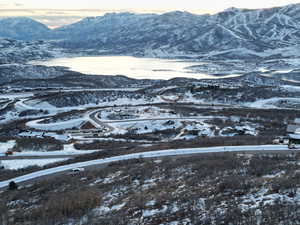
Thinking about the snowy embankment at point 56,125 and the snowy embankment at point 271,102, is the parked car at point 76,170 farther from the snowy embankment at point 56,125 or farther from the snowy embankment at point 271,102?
the snowy embankment at point 271,102

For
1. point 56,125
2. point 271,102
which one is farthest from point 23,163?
point 271,102

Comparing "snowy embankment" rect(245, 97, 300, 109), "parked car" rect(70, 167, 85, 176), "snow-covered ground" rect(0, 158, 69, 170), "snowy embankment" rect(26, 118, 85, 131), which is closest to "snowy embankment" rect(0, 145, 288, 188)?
"parked car" rect(70, 167, 85, 176)

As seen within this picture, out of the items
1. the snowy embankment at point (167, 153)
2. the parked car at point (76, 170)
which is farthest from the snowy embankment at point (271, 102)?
the parked car at point (76, 170)

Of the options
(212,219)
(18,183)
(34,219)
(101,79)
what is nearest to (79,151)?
(18,183)

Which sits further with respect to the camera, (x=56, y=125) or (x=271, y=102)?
(x=271, y=102)

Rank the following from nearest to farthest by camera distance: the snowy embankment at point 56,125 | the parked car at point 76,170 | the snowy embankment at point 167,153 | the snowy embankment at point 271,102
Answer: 1. the parked car at point 76,170
2. the snowy embankment at point 167,153
3. the snowy embankment at point 56,125
4. the snowy embankment at point 271,102

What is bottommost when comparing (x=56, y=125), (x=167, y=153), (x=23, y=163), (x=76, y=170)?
(x=56, y=125)

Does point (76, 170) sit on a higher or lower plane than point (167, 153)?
lower

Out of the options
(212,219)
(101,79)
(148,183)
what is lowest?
(101,79)

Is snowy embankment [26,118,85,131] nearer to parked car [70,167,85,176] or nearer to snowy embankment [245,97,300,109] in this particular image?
parked car [70,167,85,176]

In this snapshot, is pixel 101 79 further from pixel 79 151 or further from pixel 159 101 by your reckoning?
pixel 79 151

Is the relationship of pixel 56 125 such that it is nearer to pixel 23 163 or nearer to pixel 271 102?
pixel 23 163
